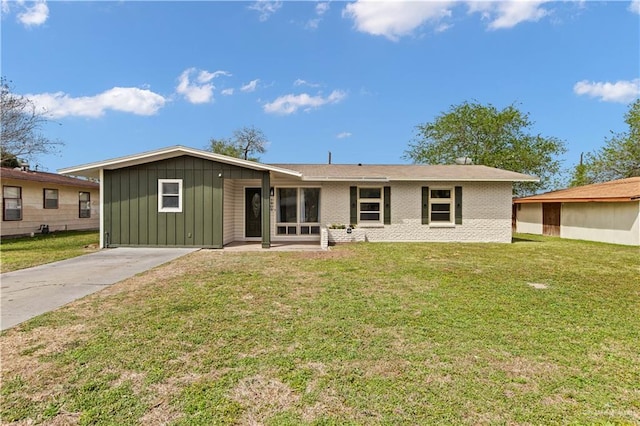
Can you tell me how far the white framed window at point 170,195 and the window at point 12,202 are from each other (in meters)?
8.83

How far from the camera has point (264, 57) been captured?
Answer: 63.9ft

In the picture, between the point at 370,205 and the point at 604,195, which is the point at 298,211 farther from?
the point at 604,195

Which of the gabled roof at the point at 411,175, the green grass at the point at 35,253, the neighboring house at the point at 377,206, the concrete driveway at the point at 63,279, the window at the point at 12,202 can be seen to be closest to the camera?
the concrete driveway at the point at 63,279

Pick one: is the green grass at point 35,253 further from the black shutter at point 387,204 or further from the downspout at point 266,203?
the black shutter at point 387,204

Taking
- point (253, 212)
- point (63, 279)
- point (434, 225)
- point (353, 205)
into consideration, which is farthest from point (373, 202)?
point (63, 279)

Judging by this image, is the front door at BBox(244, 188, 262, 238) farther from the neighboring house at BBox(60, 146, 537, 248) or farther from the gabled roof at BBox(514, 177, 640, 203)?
the gabled roof at BBox(514, 177, 640, 203)

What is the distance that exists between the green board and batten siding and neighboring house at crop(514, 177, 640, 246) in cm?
1540

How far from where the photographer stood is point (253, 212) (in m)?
12.8

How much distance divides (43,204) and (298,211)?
13029 mm

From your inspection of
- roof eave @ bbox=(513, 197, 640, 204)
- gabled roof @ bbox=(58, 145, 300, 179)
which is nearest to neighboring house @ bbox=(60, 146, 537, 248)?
gabled roof @ bbox=(58, 145, 300, 179)

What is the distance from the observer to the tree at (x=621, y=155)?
23.3m

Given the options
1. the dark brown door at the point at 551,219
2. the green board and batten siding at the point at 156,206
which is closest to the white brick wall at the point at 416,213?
the green board and batten siding at the point at 156,206

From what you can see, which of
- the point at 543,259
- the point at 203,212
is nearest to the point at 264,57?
the point at 203,212

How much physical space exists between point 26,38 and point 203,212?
11875mm
